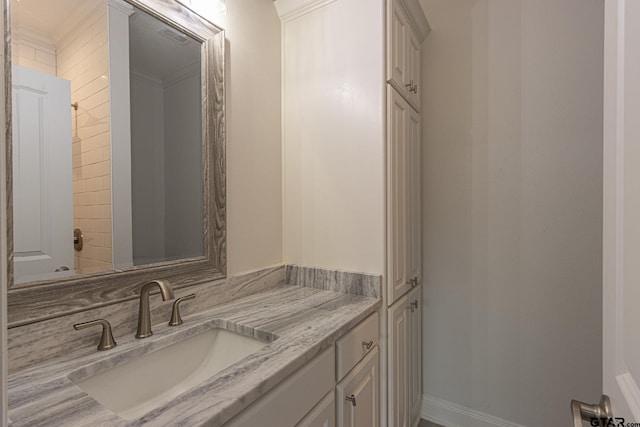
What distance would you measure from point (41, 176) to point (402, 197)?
1.34 meters

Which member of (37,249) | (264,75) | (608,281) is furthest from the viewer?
(264,75)

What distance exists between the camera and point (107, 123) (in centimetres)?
98

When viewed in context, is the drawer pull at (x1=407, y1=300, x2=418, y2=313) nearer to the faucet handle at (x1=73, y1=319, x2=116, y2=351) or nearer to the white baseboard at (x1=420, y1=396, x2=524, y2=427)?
the white baseboard at (x1=420, y1=396, x2=524, y2=427)

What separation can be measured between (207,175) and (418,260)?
4.05ft

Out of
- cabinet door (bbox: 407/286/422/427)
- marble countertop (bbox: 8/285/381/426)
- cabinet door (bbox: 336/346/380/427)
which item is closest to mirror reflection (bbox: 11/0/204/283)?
marble countertop (bbox: 8/285/381/426)

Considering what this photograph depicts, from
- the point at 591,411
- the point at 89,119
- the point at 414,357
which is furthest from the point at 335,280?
the point at 89,119

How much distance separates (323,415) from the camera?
0.95 m

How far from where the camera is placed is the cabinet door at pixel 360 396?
3.44 feet

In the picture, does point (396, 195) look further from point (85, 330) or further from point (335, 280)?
point (85, 330)

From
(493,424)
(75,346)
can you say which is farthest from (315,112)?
(493,424)

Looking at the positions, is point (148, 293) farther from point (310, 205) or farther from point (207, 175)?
point (310, 205)

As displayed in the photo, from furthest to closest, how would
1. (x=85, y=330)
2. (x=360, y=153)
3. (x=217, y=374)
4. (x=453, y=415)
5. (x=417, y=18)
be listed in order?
(x=453, y=415) < (x=417, y=18) < (x=360, y=153) < (x=85, y=330) < (x=217, y=374)

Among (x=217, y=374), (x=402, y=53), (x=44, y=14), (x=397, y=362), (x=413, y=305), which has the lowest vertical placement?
(x=397, y=362)

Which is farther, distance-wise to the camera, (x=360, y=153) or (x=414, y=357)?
(x=414, y=357)
